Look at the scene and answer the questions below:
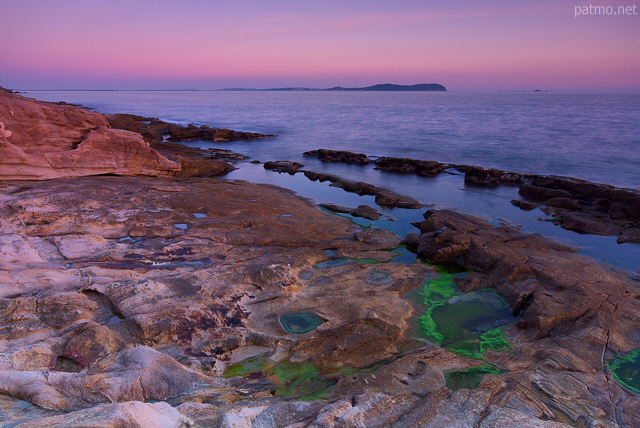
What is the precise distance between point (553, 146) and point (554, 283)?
25936 mm

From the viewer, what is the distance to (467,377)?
16.7 feet

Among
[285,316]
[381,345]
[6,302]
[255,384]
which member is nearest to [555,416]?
[381,345]

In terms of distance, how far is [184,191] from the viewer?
12789 mm

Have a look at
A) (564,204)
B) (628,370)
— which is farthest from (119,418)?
(564,204)

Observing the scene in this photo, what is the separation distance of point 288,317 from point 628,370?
5.19 meters

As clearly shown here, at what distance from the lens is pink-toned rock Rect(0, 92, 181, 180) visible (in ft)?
41.1

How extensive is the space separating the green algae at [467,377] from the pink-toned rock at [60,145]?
14.4m

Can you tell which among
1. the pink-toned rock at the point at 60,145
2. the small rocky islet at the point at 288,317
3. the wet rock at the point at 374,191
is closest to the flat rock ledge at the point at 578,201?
the small rocky islet at the point at 288,317

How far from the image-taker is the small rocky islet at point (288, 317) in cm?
377

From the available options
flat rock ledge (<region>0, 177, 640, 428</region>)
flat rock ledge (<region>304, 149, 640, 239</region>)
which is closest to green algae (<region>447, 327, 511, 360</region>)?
flat rock ledge (<region>0, 177, 640, 428</region>)

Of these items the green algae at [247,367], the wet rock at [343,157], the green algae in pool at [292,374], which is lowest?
the green algae in pool at [292,374]

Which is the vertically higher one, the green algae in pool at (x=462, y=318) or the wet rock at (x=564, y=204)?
the wet rock at (x=564, y=204)

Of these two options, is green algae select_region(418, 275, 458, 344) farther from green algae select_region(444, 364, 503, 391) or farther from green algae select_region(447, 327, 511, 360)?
green algae select_region(444, 364, 503, 391)

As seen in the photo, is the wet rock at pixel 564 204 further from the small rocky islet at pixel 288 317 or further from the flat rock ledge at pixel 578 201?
the small rocky islet at pixel 288 317
